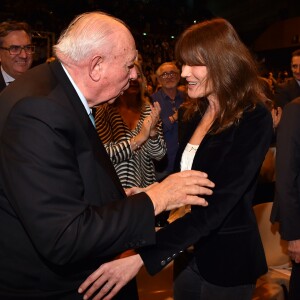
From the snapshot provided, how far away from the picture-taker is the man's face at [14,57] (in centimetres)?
335

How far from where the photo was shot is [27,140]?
110cm

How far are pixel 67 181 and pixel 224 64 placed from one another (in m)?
0.90

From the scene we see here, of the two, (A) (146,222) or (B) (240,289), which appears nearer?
→ (A) (146,222)

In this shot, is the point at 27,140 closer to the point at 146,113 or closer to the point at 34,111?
the point at 34,111

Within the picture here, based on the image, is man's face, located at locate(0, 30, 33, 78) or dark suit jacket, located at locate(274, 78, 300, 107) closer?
man's face, located at locate(0, 30, 33, 78)

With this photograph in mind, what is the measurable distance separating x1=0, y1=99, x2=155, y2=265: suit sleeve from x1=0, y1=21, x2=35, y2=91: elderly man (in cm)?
236

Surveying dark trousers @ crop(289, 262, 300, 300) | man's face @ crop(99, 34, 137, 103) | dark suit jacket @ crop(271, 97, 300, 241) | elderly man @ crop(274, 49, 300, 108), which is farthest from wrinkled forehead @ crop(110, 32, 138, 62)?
elderly man @ crop(274, 49, 300, 108)

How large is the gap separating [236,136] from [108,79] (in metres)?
0.56

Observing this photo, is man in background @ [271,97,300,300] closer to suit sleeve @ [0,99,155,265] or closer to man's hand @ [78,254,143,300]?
man's hand @ [78,254,143,300]

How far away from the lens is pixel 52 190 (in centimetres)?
111

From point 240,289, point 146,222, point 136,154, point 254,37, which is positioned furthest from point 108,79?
point 254,37

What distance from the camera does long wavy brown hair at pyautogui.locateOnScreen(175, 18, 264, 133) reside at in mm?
1709

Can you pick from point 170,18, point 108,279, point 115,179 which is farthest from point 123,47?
point 170,18

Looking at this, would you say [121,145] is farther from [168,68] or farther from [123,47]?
[168,68]
